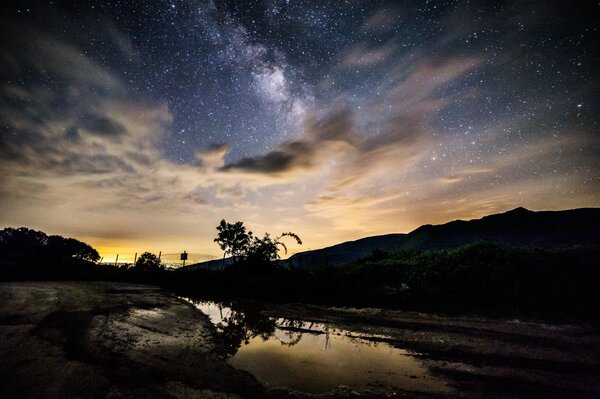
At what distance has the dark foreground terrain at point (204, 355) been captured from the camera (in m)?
3.72

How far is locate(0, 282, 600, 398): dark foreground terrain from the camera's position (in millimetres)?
3721

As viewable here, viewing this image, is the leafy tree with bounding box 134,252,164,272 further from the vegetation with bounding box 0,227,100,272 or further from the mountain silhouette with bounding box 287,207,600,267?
the mountain silhouette with bounding box 287,207,600,267

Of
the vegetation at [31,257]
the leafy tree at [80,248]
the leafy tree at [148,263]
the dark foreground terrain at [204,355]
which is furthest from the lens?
the leafy tree at [80,248]

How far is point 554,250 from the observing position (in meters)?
11.7

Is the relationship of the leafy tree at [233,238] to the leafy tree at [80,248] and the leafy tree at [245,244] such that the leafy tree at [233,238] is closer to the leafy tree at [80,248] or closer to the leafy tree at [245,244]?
the leafy tree at [245,244]

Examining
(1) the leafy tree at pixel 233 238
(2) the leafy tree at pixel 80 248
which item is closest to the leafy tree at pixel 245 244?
(1) the leafy tree at pixel 233 238

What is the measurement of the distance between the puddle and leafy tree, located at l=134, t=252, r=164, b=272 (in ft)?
81.2

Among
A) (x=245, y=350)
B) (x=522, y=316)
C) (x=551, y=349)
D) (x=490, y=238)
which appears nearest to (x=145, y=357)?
(x=245, y=350)

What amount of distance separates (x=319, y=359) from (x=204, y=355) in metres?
2.15

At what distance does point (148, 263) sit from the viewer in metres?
29.6

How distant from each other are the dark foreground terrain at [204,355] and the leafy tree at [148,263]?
21258 mm

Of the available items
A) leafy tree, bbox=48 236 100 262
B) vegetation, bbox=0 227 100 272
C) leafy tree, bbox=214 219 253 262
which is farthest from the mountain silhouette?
leafy tree, bbox=48 236 100 262

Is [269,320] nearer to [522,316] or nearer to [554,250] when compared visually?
[522,316]

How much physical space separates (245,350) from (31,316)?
5.99 m
